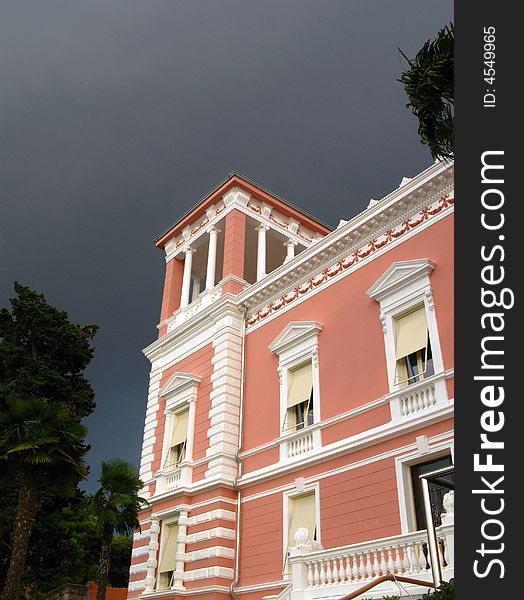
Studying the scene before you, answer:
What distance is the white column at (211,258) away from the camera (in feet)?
67.3

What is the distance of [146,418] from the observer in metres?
20.0

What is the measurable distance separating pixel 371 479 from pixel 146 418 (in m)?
9.35

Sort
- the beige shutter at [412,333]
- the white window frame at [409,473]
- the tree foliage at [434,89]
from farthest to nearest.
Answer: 1. the beige shutter at [412,333]
2. the white window frame at [409,473]
3. the tree foliage at [434,89]

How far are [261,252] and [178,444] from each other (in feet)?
22.5

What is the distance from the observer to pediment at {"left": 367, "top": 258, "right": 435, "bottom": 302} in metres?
13.3

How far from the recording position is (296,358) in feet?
52.6

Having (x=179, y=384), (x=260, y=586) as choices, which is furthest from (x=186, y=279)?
(x=260, y=586)

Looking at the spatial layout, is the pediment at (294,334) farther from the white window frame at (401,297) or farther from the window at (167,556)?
the window at (167,556)

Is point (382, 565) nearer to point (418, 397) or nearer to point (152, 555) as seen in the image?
point (418, 397)

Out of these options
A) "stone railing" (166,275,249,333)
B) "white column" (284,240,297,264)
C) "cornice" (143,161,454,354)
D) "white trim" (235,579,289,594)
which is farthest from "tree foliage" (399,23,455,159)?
"white column" (284,240,297,264)

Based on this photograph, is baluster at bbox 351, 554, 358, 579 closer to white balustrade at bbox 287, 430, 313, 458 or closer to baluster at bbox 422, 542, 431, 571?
baluster at bbox 422, 542, 431, 571

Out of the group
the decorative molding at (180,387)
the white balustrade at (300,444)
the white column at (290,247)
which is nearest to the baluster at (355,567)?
the white balustrade at (300,444)

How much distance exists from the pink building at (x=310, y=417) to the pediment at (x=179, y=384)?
→ 0.07 m

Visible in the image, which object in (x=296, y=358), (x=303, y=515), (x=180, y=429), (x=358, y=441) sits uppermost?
(x=296, y=358)
